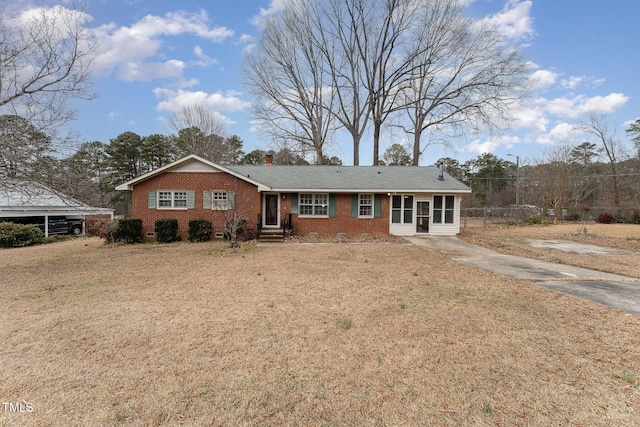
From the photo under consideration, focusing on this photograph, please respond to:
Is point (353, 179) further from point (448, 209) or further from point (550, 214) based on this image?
point (550, 214)

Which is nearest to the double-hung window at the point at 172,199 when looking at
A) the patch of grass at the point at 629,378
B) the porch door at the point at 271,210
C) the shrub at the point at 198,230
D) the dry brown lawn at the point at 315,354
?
the shrub at the point at 198,230

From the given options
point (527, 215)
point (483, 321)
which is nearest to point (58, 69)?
point (483, 321)

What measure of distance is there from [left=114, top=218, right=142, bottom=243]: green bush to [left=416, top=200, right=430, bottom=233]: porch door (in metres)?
13.2

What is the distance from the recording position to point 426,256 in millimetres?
9523

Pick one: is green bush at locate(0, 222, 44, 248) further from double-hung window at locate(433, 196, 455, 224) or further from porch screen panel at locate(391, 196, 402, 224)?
double-hung window at locate(433, 196, 455, 224)

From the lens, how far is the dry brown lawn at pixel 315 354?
2.44 meters

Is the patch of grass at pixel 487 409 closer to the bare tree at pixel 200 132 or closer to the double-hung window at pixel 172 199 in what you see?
the double-hung window at pixel 172 199

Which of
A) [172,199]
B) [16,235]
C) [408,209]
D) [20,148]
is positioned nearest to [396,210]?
[408,209]

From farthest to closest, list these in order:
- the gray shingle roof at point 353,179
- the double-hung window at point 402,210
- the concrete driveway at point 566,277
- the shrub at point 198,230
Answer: the double-hung window at point 402,210 < the gray shingle roof at point 353,179 < the shrub at point 198,230 < the concrete driveway at point 566,277

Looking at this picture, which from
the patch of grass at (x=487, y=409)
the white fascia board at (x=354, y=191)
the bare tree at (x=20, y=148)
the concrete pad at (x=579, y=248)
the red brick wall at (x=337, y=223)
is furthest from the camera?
the red brick wall at (x=337, y=223)

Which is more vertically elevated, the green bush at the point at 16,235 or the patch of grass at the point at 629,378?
the green bush at the point at 16,235

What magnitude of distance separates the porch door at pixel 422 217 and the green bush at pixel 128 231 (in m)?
13.2

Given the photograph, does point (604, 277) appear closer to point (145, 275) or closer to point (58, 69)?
point (145, 275)

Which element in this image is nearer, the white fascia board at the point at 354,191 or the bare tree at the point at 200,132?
the white fascia board at the point at 354,191
